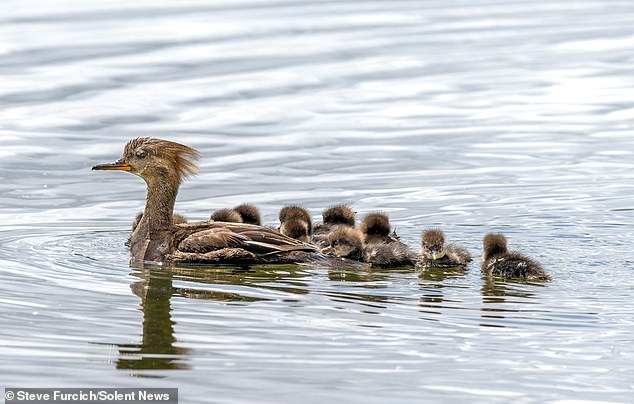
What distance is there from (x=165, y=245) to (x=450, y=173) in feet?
13.0

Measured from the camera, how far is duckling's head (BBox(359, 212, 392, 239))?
450 inches

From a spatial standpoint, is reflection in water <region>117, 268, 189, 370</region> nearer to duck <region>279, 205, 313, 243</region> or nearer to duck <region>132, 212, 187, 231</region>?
duck <region>279, 205, 313, 243</region>

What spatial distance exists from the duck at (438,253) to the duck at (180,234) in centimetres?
79

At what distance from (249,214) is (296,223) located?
681mm

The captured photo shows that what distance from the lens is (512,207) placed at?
42.3 feet

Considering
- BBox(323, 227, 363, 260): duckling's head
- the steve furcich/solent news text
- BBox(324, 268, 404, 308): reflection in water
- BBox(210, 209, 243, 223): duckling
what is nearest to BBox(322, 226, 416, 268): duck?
BBox(323, 227, 363, 260): duckling's head

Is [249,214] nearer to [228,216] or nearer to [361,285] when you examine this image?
[228,216]

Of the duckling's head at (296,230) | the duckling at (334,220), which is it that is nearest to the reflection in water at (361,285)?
the duckling's head at (296,230)

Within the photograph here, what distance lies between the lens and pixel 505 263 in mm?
10398

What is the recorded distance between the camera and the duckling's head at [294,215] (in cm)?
1188

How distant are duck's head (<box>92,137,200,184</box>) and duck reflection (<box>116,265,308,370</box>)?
3.26 ft

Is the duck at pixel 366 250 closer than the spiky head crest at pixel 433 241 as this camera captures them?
No

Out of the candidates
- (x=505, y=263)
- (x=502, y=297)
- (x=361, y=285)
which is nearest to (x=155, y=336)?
(x=361, y=285)

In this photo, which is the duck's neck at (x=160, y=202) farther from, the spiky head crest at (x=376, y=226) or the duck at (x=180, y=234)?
the spiky head crest at (x=376, y=226)
